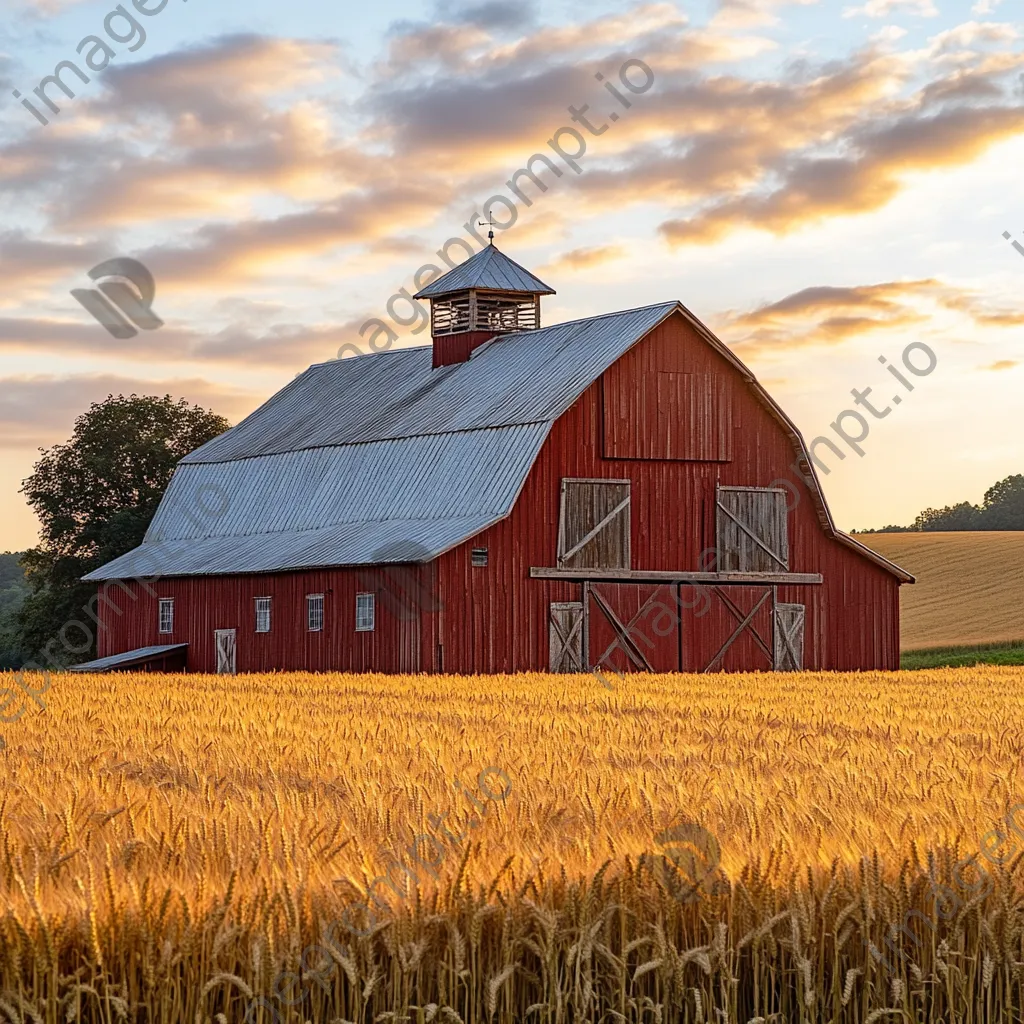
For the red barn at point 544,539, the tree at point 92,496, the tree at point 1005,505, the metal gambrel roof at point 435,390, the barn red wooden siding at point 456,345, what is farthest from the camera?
the tree at point 1005,505

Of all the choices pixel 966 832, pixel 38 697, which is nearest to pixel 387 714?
pixel 38 697

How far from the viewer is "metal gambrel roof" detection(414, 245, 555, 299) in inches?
2085

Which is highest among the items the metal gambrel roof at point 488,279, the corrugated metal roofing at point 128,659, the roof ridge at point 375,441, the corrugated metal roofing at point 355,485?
the metal gambrel roof at point 488,279

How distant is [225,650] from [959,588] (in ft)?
154

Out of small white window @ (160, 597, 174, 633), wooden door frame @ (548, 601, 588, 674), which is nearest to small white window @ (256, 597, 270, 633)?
small white window @ (160, 597, 174, 633)

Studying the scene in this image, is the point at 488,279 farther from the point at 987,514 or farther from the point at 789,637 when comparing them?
the point at 987,514

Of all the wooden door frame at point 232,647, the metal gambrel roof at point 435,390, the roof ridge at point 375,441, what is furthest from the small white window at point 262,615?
the metal gambrel roof at point 435,390

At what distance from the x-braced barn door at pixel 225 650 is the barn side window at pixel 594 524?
10.4m

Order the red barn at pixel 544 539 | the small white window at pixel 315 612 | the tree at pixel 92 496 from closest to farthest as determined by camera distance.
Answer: the red barn at pixel 544 539
the small white window at pixel 315 612
the tree at pixel 92 496

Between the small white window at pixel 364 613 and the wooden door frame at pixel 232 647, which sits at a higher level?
the small white window at pixel 364 613

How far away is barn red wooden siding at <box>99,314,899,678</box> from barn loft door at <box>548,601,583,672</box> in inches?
8.3

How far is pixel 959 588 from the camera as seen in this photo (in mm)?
84000

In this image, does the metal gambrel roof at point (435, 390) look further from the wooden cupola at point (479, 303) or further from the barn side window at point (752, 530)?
the barn side window at point (752, 530)

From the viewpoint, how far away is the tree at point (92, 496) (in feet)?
228
